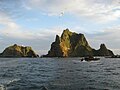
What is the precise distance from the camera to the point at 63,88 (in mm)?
43250

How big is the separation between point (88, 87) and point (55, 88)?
5776 mm

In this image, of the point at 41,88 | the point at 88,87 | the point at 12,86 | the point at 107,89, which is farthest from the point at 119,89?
the point at 12,86

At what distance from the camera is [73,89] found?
1677 inches

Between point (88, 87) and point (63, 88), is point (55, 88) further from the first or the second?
point (88, 87)

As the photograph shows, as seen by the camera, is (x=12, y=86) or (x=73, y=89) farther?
(x=12, y=86)

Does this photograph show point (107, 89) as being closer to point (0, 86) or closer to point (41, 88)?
point (41, 88)

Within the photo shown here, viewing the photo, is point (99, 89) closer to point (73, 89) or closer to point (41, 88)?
point (73, 89)

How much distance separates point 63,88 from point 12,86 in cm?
894

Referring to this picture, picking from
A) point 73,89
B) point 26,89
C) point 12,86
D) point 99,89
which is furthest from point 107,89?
point 12,86

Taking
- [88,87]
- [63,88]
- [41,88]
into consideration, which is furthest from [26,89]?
[88,87]

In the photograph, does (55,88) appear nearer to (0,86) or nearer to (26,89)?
(26,89)

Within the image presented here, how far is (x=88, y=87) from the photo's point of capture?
1777 inches

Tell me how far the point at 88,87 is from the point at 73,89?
3672mm

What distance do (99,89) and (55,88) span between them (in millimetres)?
7124
